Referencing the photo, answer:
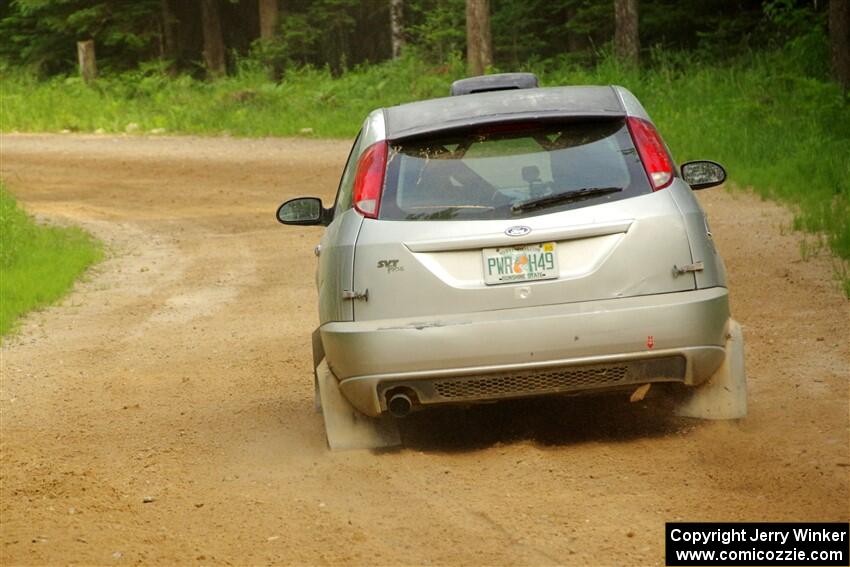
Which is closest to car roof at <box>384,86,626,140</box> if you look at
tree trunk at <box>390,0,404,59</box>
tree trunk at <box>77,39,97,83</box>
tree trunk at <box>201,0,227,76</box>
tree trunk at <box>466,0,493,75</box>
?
tree trunk at <box>466,0,493,75</box>

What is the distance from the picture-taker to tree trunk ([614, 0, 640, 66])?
92.7 ft

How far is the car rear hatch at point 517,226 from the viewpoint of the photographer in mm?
6141

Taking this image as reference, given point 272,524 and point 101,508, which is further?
point 101,508

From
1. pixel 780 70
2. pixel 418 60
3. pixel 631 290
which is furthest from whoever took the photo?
pixel 418 60

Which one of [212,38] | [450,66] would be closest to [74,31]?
[212,38]

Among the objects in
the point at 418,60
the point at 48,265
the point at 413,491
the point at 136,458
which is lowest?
the point at 418,60

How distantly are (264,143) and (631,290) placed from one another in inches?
782

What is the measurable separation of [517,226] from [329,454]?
1513 millimetres

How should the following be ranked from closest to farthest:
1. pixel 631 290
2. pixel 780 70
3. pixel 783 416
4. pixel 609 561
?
pixel 609 561 → pixel 631 290 → pixel 783 416 → pixel 780 70

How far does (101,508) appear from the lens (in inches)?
246

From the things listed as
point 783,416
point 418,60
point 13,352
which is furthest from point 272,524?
point 418,60

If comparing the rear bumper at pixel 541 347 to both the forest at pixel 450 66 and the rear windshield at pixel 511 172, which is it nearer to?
the rear windshield at pixel 511 172

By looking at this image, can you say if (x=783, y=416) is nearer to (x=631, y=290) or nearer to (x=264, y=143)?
(x=631, y=290)

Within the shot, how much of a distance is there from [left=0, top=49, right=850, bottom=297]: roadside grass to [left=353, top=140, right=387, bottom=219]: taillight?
5.18 metres
